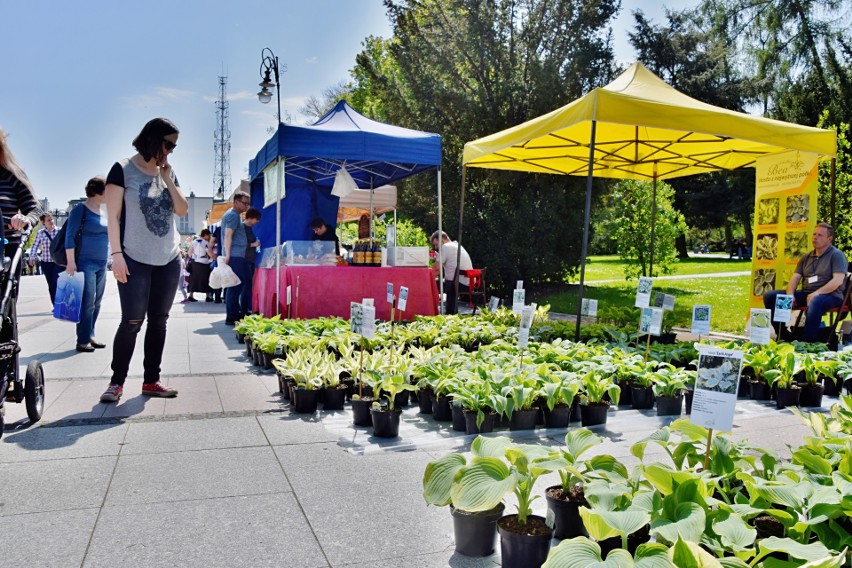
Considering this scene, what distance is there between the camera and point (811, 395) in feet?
17.6

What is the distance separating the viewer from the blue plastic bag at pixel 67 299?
259 inches

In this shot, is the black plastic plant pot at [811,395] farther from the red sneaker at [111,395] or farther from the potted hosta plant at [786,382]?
the red sneaker at [111,395]

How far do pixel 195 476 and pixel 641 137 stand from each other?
855 cm

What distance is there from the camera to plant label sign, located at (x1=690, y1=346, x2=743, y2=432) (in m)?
2.57

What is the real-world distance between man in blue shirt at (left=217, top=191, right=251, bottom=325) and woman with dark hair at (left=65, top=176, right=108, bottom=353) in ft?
8.34

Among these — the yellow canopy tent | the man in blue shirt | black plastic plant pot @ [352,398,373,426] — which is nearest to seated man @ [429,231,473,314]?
the yellow canopy tent

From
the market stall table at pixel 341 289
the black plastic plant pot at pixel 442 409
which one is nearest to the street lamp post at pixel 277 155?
the market stall table at pixel 341 289

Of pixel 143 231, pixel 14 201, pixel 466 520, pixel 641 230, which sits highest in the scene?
pixel 641 230

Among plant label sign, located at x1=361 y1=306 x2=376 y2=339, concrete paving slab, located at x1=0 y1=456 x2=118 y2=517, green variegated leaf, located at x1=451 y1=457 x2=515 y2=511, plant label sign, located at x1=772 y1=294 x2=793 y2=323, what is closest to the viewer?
green variegated leaf, located at x1=451 y1=457 x2=515 y2=511

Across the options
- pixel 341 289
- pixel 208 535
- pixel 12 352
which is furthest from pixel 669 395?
pixel 341 289

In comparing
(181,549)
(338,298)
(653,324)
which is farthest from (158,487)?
(338,298)

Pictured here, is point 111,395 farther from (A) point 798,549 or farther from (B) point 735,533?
(A) point 798,549

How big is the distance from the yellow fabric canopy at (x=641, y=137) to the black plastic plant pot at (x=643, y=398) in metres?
2.85

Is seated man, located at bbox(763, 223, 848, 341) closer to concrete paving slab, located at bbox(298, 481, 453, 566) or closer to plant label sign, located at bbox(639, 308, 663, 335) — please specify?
plant label sign, located at bbox(639, 308, 663, 335)
